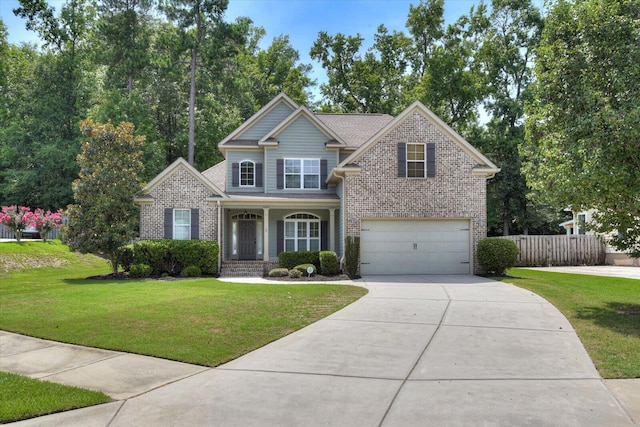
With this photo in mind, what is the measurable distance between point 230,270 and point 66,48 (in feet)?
96.3

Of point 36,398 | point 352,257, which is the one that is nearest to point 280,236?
point 352,257

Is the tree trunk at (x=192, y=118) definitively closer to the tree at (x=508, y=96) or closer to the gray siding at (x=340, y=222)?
the gray siding at (x=340, y=222)

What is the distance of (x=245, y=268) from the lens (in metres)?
20.6

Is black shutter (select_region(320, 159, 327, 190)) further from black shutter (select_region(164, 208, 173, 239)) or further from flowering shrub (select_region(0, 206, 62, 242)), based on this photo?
flowering shrub (select_region(0, 206, 62, 242))

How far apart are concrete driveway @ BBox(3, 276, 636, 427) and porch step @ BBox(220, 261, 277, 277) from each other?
433 inches

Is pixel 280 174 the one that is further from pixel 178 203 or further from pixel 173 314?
pixel 173 314

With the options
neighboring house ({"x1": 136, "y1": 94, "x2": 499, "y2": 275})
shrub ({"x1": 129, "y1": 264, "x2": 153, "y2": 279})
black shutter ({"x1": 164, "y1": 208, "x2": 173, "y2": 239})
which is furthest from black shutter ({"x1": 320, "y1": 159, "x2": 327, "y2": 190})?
shrub ({"x1": 129, "y1": 264, "x2": 153, "y2": 279})

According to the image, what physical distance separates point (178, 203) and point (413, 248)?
9914 millimetres

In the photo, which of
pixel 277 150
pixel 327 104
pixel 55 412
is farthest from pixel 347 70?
pixel 55 412

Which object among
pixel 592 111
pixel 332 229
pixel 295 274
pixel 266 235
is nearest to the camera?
pixel 592 111

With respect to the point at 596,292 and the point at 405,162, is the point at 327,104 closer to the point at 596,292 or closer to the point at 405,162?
the point at 405,162

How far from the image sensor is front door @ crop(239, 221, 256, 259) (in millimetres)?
23750

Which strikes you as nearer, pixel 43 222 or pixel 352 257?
pixel 352 257

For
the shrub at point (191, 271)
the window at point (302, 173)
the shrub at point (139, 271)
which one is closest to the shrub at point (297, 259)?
the shrub at point (191, 271)
